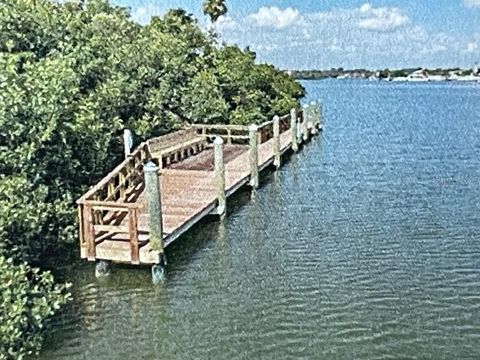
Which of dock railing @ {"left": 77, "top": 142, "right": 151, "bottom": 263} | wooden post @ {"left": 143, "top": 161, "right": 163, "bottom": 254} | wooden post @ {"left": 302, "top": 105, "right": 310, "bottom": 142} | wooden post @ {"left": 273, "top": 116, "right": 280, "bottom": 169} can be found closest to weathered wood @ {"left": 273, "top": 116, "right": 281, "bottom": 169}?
wooden post @ {"left": 273, "top": 116, "right": 280, "bottom": 169}

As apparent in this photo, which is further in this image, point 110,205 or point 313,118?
point 313,118

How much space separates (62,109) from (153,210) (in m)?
2.38

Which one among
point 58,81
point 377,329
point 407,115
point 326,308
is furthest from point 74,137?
point 407,115

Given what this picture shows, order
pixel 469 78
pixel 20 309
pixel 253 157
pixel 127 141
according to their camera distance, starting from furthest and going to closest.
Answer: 1. pixel 469 78
2. pixel 253 157
3. pixel 127 141
4. pixel 20 309

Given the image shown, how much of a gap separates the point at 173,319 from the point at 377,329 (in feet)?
9.31

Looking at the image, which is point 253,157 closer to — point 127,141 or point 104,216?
point 127,141

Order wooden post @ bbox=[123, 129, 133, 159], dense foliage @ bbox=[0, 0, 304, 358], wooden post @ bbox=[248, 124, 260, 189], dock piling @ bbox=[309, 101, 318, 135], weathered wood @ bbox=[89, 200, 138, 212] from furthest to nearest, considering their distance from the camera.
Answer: dock piling @ bbox=[309, 101, 318, 135] → wooden post @ bbox=[248, 124, 260, 189] → wooden post @ bbox=[123, 129, 133, 159] → weathered wood @ bbox=[89, 200, 138, 212] → dense foliage @ bbox=[0, 0, 304, 358]

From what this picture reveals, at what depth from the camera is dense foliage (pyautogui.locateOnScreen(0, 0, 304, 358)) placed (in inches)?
389

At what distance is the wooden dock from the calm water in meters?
0.59

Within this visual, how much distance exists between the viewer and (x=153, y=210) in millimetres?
10422

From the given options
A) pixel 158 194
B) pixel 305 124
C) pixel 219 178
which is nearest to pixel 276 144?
pixel 219 178

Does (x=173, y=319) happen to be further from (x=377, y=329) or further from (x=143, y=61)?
(x=143, y=61)

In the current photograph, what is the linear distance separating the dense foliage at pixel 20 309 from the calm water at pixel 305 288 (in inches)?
19.3

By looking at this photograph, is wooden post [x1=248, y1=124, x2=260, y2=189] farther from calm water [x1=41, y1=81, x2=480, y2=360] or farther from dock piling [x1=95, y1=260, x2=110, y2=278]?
dock piling [x1=95, y1=260, x2=110, y2=278]
